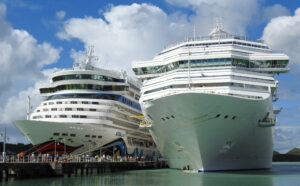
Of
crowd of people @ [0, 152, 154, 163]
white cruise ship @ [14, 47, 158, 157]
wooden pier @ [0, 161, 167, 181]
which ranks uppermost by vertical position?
white cruise ship @ [14, 47, 158, 157]

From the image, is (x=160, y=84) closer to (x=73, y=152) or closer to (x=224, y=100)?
(x=224, y=100)

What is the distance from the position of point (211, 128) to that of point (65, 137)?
17884 mm

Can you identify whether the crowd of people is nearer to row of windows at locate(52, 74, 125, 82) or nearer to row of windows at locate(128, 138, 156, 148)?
row of windows at locate(128, 138, 156, 148)

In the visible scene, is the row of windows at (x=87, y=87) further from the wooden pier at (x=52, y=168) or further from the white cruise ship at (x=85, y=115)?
the wooden pier at (x=52, y=168)

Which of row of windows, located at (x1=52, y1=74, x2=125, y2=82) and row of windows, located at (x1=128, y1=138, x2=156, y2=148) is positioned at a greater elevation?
row of windows, located at (x1=52, y1=74, x2=125, y2=82)

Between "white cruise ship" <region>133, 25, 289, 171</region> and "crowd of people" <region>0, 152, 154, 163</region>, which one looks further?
"crowd of people" <region>0, 152, 154, 163</region>

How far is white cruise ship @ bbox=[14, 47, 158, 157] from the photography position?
39444mm

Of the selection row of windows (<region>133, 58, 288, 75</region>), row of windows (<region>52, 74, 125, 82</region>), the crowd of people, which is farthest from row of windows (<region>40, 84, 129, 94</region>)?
row of windows (<region>133, 58, 288, 75</region>)

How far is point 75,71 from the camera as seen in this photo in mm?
45656

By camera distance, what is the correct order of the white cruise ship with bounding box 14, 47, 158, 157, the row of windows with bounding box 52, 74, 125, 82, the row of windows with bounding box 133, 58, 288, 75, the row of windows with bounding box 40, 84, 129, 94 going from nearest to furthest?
the row of windows with bounding box 133, 58, 288, 75 < the white cruise ship with bounding box 14, 47, 158, 157 < the row of windows with bounding box 40, 84, 129, 94 < the row of windows with bounding box 52, 74, 125, 82

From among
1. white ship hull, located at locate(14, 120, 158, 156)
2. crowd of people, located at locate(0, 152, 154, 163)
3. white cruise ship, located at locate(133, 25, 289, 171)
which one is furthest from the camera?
white ship hull, located at locate(14, 120, 158, 156)

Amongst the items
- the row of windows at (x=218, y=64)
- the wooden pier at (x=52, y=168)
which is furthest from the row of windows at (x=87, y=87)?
the row of windows at (x=218, y=64)

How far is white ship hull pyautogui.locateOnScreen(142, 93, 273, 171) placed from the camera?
88.8 ft

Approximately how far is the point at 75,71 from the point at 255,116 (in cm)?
2434
